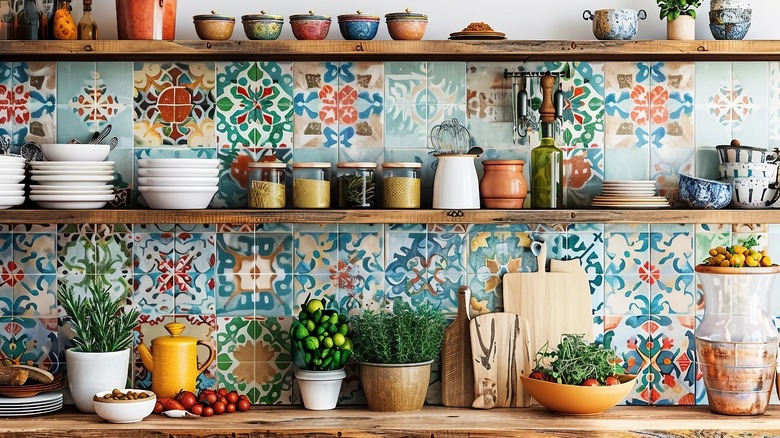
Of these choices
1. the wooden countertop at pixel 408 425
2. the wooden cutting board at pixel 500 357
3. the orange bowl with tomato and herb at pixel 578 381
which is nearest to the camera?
the wooden countertop at pixel 408 425

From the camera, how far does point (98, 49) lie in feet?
9.34

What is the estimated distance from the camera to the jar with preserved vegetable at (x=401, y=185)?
9.69 ft

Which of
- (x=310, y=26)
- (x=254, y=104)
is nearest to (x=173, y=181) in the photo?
(x=254, y=104)

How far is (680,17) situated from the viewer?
298 cm

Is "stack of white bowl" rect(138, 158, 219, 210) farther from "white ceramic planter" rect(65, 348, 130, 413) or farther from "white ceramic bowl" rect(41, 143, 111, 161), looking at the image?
"white ceramic planter" rect(65, 348, 130, 413)

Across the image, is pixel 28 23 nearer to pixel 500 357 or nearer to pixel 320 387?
pixel 320 387

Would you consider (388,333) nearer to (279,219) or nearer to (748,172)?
(279,219)

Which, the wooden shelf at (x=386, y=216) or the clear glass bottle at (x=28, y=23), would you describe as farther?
the clear glass bottle at (x=28, y=23)

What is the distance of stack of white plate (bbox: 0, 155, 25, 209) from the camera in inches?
114

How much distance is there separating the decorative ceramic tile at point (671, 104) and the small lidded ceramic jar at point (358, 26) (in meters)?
0.97

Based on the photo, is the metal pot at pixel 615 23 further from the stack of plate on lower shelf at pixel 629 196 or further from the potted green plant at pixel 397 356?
the potted green plant at pixel 397 356

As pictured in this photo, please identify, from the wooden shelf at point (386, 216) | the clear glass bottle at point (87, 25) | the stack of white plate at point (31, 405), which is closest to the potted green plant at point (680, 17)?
the wooden shelf at point (386, 216)

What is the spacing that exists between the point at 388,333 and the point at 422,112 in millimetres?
752

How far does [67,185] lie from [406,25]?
117 centimetres
